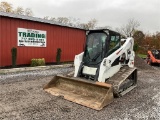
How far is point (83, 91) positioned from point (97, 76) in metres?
0.64

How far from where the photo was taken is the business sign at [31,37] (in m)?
11.5

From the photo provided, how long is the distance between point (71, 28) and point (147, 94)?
9.25m

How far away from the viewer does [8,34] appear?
1085 centimetres

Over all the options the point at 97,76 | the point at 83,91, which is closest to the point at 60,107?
the point at 83,91

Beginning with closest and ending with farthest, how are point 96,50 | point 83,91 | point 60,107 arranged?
point 60,107 < point 83,91 < point 96,50

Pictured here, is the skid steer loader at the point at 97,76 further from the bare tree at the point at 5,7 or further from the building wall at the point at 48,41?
the bare tree at the point at 5,7

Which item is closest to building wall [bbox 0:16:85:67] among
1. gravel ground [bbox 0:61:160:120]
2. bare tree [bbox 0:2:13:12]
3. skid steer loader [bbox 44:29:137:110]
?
gravel ground [bbox 0:61:160:120]

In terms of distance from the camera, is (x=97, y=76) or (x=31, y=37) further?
(x=31, y=37)

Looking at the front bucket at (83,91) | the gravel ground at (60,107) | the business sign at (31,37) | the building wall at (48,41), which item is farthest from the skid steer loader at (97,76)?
the business sign at (31,37)

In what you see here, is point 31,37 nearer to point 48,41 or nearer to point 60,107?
point 48,41

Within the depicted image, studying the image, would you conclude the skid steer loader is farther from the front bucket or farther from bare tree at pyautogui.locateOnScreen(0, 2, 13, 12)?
bare tree at pyautogui.locateOnScreen(0, 2, 13, 12)

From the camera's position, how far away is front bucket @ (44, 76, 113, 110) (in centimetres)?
541

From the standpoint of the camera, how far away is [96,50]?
663cm

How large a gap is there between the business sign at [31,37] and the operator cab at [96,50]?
19.2 ft
